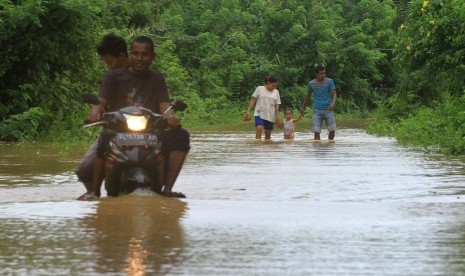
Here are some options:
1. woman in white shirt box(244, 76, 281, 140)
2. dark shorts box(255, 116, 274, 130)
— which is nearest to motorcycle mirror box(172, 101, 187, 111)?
woman in white shirt box(244, 76, 281, 140)

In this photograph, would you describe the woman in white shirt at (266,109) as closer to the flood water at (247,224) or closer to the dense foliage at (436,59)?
the dense foliage at (436,59)

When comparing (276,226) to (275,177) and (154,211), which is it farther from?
(275,177)

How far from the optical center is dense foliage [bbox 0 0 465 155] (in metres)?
21.3

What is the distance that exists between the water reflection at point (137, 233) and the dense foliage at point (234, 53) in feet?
36.3

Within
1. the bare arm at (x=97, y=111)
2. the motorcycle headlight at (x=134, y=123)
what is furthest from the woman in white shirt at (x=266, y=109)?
the motorcycle headlight at (x=134, y=123)

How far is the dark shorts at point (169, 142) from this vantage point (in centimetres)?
955

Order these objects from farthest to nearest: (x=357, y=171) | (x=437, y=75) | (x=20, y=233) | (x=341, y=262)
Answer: (x=437, y=75) < (x=357, y=171) < (x=20, y=233) < (x=341, y=262)

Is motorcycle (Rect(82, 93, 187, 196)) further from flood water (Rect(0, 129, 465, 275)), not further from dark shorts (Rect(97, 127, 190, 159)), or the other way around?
flood water (Rect(0, 129, 465, 275))

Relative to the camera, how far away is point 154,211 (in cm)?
864

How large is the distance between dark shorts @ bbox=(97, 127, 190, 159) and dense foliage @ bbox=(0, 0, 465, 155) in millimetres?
10011

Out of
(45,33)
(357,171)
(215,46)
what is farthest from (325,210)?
(215,46)

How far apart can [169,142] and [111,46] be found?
1.06 m

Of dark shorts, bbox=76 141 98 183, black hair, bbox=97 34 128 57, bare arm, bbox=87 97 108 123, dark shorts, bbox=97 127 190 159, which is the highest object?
black hair, bbox=97 34 128 57

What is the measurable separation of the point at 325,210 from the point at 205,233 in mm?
1608
